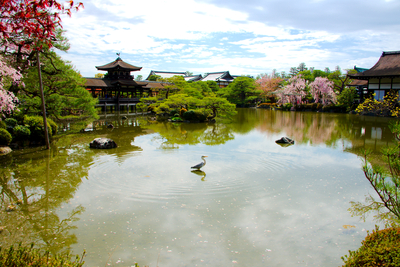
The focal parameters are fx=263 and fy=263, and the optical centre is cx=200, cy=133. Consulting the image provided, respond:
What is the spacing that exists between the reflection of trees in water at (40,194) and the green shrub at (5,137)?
0.70 metres

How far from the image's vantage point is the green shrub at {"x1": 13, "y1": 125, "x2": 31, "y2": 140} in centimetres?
1127

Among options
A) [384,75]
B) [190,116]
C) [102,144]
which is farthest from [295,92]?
[102,144]

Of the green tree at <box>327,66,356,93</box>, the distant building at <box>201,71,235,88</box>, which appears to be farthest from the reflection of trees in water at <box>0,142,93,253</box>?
the distant building at <box>201,71,235,88</box>

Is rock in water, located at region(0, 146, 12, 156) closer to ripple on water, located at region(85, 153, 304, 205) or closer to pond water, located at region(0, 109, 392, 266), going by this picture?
pond water, located at region(0, 109, 392, 266)

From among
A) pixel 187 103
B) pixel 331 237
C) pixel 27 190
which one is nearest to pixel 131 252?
pixel 331 237

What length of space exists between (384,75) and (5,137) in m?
30.1

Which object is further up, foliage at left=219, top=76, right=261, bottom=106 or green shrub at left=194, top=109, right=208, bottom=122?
foliage at left=219, top=76, right=261, bottom=106

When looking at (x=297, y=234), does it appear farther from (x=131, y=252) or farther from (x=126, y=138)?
(x=126, y=138)

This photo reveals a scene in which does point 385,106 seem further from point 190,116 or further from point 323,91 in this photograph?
point 323,91

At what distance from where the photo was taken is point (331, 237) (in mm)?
4520

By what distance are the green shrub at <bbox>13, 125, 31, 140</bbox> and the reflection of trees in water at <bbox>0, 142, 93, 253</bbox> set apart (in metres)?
1.06

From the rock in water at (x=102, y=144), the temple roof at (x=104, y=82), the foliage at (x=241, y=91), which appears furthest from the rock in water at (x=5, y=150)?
the foliage at (x=241, y=91)

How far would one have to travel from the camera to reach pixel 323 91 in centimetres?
3409

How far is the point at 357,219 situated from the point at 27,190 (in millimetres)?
7559
